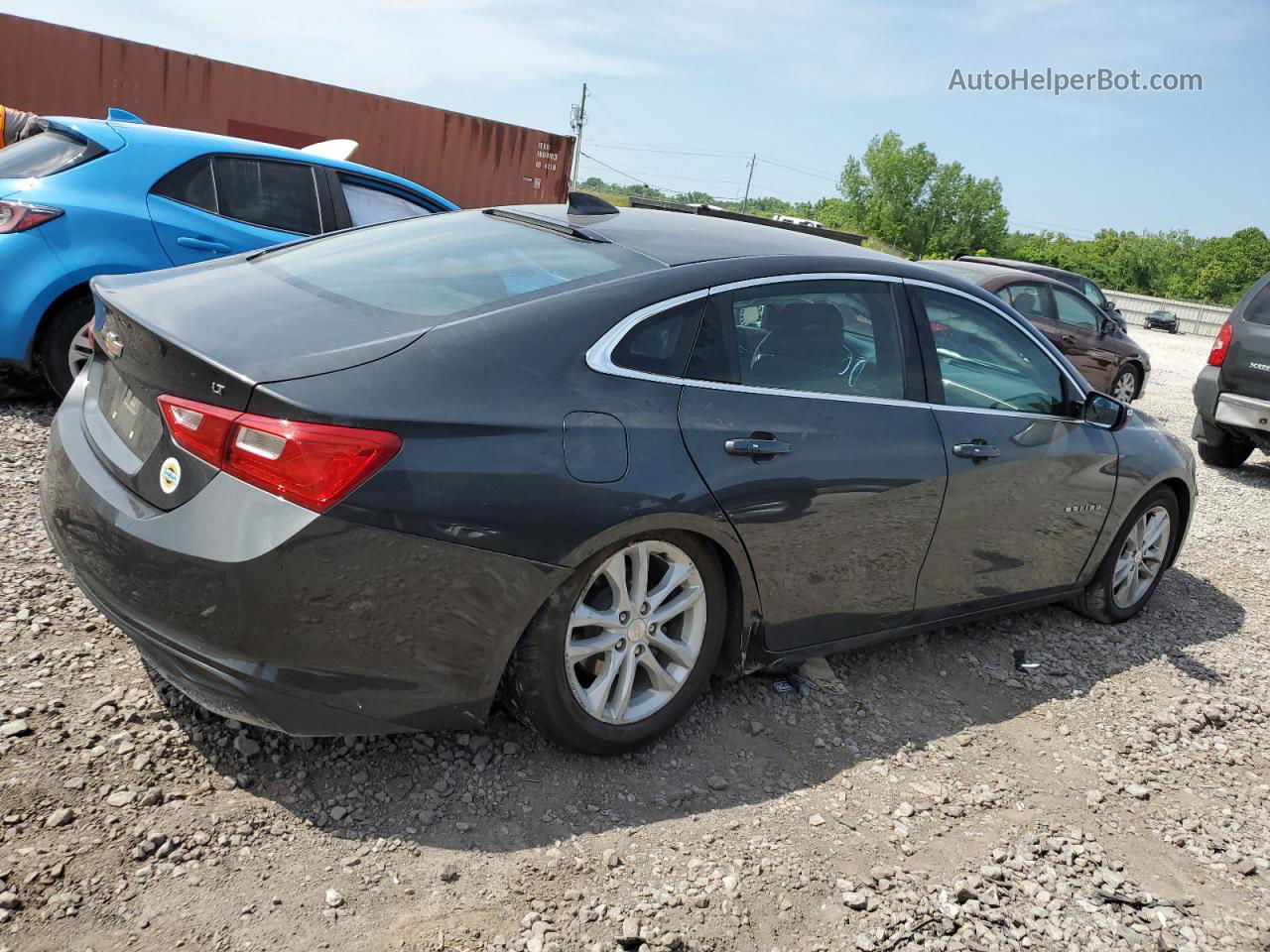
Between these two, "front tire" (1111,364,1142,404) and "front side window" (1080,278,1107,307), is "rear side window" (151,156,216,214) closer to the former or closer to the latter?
"front tire" (1111,364,1142,404)

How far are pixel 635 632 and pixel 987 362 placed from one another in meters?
2.00

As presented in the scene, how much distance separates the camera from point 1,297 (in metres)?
4.97

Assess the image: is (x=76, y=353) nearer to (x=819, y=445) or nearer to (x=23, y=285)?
(x=23, y=285)

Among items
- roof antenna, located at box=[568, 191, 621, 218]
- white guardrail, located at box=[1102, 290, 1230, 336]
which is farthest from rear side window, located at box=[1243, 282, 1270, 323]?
white guardrail, located at box=[1102, 290, 1230, 336]

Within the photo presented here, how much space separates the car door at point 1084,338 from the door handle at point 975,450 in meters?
8.75

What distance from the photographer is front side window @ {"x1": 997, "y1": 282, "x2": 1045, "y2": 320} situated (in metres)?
10.9

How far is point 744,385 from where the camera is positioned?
10.2 ft

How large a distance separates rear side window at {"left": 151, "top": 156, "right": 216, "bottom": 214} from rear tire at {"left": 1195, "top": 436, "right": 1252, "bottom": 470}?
846 cm

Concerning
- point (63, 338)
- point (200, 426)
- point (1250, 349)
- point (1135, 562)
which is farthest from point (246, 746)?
point (1250, 349)

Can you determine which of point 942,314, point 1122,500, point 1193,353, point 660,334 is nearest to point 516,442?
point 660,334

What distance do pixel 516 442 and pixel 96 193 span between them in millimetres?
3859

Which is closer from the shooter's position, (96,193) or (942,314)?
(942,314)

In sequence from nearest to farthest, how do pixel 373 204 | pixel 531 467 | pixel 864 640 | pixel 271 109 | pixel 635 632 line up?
1. pixel 531 467
2. pixel 635 632
3. pixel 864 640
4. pixel 373 204
5. pixel 271 109

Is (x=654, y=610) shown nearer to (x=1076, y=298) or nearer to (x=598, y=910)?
(x=598, y=910)
